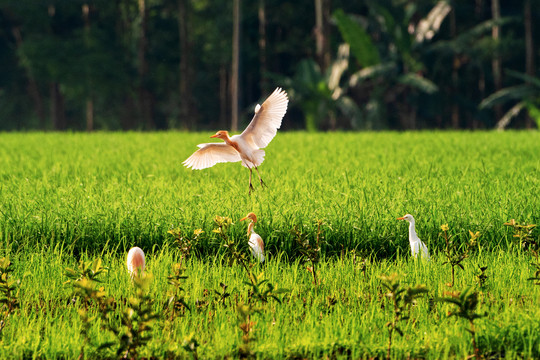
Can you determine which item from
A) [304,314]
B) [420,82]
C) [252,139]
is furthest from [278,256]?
[420,82]

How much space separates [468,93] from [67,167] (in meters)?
24.8

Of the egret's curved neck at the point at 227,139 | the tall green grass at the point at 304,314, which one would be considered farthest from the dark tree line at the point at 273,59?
the tall green grass at the point at 304,314

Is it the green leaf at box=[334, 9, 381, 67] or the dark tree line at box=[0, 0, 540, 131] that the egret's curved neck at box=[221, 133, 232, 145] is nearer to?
the green leaf at box=[334, 9, 381, 67]

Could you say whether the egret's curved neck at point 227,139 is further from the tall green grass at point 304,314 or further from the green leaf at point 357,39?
the green leaf at point 357,39

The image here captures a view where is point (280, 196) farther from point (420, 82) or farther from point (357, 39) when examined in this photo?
point (357, 39)

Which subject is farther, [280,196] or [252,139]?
[280,196]

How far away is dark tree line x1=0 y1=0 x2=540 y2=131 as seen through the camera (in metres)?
20.2

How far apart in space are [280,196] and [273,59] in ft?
91.9

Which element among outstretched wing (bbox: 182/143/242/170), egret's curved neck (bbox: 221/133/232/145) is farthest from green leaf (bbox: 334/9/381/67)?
egret's curved neck (bbox: 221/133/232/145)

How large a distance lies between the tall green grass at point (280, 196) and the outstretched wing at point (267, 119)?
0.59 metres

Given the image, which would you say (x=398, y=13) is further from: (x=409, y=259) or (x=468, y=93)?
(x=409, y=259)

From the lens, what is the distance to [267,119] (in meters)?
4.80

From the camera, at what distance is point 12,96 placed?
35.9 meters

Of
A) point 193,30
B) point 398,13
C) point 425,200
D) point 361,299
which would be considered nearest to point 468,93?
point 398,13
